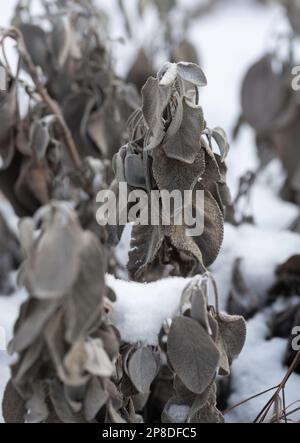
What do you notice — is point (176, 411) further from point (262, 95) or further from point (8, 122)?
point (262, 95)

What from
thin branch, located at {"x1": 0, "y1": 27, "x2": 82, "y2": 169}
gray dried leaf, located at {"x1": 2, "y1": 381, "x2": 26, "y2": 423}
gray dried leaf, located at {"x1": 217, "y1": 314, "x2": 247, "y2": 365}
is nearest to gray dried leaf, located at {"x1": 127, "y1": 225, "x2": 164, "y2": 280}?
gray dried leaf, located at {"x1": 217, "y1": 314, "x2": 247, "y2": 365}

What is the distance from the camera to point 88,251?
2.01 feet

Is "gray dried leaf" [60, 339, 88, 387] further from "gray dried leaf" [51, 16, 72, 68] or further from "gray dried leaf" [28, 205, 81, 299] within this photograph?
"gray dried leaf" [51, 16, 72, 68]

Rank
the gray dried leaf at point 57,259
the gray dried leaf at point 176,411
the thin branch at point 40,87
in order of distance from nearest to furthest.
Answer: the gray dried leaf at point 57,259, the gray dried leaf at point 176,411, the thin branch at point 40,87

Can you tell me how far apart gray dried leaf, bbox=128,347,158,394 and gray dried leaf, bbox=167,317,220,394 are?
30mm

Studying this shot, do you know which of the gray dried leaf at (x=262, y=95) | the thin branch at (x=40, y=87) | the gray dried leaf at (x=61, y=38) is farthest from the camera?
the gray dried leaf at (x=262, y=95)

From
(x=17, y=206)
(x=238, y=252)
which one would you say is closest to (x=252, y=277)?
(x=238, y=252)

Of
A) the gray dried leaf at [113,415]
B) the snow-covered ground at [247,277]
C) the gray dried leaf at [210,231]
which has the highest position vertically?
the gray dried leaf at [210,231]

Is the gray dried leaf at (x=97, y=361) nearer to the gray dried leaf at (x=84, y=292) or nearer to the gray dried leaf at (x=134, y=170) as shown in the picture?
the gray dried leaf at (x=84, y=292)

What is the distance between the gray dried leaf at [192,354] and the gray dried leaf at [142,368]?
3cm

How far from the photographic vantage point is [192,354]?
2.44 feet

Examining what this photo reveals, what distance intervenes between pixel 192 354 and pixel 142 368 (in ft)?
0.20

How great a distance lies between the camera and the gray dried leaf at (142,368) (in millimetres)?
761

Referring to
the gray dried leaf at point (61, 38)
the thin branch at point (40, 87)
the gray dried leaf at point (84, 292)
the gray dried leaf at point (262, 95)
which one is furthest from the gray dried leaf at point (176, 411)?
the gray dried leaf at point (262, 95)
